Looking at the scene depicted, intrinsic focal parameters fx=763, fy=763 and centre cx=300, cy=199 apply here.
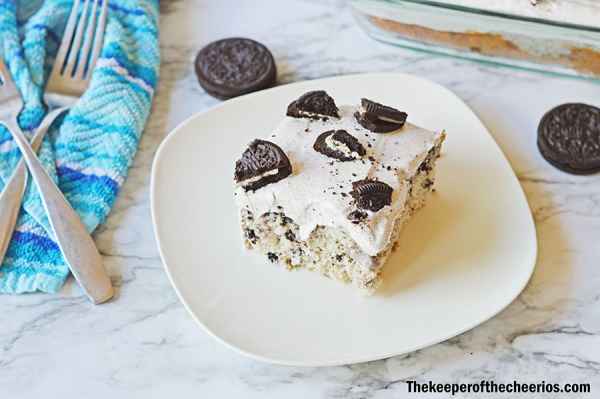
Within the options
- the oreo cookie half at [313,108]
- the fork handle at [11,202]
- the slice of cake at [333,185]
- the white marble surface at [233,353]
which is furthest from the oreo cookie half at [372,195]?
the fork handle at [11,202]

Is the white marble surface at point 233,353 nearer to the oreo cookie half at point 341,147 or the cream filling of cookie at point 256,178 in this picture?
the cream filling of cookie at point 256,178

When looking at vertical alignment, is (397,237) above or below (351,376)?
above

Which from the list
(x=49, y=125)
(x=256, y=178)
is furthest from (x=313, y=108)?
(x=49, y=125)

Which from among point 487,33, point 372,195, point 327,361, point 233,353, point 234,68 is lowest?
point 233,353

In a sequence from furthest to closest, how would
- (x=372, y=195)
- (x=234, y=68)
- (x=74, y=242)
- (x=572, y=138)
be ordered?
(x=234, y=68), (x=572, y=138), (x=74, y=242), (x=372, y=195)

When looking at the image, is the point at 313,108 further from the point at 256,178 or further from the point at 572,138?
the point at 572,138

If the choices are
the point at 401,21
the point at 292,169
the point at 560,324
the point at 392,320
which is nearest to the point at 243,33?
the point at 401,21

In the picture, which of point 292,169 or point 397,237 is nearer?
point 292,169

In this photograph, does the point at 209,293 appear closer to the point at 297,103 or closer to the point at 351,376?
the point at 351,376
